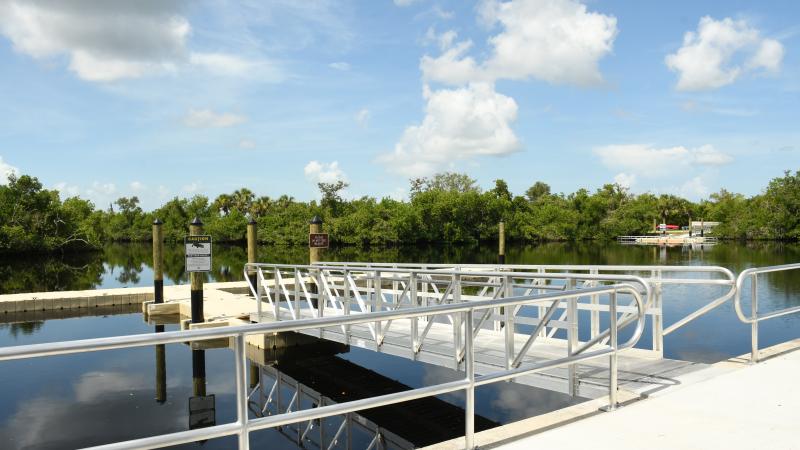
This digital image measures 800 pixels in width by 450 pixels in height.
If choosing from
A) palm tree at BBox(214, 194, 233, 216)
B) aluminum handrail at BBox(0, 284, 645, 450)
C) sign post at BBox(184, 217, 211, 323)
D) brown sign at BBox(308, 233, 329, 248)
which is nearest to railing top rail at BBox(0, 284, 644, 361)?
aluminum handrail at BBox(0, 284, 645, 450)

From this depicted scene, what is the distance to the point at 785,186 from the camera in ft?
220

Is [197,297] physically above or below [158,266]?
below

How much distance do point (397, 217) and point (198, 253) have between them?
52631 millimetres

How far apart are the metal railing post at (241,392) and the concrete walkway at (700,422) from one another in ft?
5.55

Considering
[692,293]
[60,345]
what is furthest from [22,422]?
[692,293]

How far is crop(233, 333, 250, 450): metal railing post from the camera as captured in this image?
10.0ft

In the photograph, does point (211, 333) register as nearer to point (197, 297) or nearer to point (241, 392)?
point (241, 392)

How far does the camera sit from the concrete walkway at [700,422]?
3.86 meters

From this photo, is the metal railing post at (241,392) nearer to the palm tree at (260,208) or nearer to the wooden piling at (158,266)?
the wooden piling at (158,266)

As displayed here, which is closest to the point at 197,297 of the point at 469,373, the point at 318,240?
the point at 318,240

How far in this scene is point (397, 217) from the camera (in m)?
65.1

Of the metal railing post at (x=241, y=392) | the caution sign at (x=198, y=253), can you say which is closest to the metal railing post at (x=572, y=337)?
the metal railing post at (x=241, y=392)

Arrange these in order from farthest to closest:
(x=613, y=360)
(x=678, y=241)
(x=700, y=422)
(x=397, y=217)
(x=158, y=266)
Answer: (x=678, y=241) → (x=397, y=217) → (x=158, y=266) → (x=613, y=360) → (x=700, y=422)

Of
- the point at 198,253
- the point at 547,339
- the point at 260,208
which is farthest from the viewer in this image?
the point at 260,208
